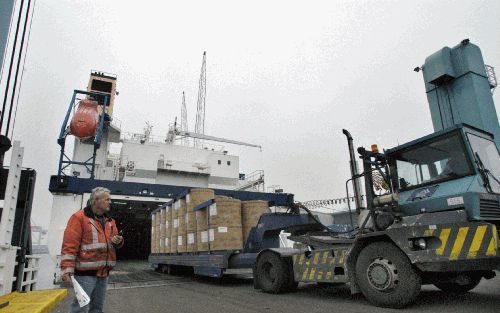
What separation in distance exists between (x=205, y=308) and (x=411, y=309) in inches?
124

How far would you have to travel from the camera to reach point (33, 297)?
5.04m

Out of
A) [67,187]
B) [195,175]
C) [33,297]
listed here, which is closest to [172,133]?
[195,175]

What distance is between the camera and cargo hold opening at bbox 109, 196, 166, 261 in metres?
18.7

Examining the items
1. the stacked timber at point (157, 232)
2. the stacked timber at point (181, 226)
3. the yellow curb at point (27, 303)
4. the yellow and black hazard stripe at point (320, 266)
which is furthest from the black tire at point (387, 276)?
the stacked timber at point (157, 232)

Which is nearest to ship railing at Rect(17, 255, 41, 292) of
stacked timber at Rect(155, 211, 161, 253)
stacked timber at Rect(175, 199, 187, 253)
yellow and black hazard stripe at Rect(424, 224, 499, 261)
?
stacked timber at Rect(175, 199, 187, 253)

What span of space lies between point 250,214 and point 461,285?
4.88m

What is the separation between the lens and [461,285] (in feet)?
19.4

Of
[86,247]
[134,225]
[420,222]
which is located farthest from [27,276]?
[134,225]

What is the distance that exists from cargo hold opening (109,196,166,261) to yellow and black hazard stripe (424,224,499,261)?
44.0 feet

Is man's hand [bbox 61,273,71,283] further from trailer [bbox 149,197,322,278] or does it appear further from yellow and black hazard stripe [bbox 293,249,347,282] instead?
trailer [bbox 149,197,322,278]

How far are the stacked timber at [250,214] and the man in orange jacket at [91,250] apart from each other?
5431 mm

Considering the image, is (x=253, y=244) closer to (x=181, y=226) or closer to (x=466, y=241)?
(x=181, y=226)

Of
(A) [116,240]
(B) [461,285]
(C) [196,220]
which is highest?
(C) [196,220]

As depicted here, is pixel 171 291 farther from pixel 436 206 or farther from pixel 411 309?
pixel 436 206
